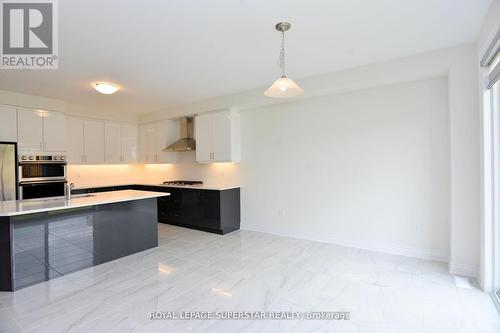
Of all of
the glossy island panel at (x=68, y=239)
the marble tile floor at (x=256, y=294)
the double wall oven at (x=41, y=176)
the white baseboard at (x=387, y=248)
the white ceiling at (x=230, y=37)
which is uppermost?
the white ceiling at (x=230, y=37)

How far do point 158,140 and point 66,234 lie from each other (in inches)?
138

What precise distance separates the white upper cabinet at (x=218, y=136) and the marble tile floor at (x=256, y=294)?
208 centimetres

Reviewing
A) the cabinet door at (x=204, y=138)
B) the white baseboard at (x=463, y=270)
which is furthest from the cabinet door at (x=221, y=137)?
the white baseboard at (x=463, y=270)

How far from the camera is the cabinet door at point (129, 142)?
6.50m

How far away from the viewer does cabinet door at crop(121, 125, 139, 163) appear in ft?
21.3

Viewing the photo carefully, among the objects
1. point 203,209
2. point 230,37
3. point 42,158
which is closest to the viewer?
point 230,37

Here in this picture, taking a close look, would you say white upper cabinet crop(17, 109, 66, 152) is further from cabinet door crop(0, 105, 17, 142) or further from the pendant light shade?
the pendant light shade

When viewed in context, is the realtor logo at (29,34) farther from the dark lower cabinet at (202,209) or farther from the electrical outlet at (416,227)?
the electrical outlet at (416,227)

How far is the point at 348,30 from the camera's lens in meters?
2.61

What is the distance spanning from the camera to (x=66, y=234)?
319cm

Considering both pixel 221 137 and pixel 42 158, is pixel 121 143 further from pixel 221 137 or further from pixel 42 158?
pixel 221 137

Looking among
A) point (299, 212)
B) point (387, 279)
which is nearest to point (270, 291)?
point (387, 279)

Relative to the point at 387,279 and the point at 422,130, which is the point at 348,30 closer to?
the point at 422,130

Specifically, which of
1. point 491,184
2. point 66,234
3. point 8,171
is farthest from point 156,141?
point 491,184
